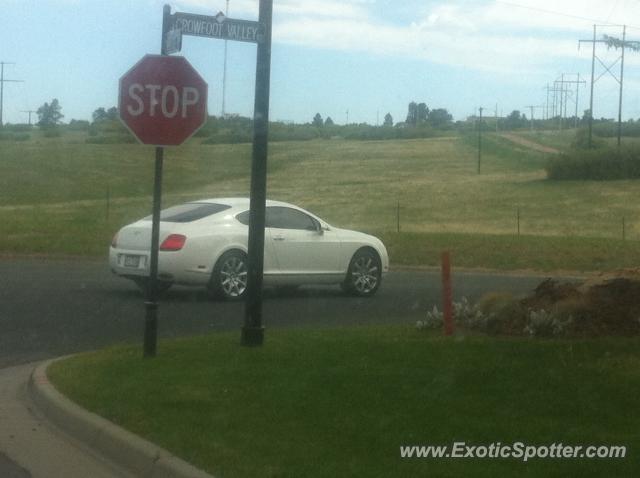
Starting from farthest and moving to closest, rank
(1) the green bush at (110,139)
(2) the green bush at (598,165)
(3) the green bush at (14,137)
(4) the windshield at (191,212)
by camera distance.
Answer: (3) the green bush at (14,137)
(2) the green bush at (598,165)
(1) the green bush at (110,139)
(4) the windshield at (191,212)

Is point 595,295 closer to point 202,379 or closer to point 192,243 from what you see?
point 202,379

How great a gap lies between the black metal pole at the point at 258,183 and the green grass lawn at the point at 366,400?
0.98 feet

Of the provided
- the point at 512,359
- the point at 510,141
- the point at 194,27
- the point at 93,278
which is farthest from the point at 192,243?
the point at 510,141

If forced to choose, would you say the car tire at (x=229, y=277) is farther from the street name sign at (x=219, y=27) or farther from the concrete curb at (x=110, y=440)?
the concrete curb at (x=110, y=440)

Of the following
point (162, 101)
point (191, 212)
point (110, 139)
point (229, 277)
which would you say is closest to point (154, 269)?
point (162, 101)

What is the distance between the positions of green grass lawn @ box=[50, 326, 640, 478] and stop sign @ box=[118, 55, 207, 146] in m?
2.05

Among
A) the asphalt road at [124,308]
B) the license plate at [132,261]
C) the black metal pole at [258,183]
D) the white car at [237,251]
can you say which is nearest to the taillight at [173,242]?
the white car at [237,251]

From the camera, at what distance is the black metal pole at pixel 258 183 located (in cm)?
1138

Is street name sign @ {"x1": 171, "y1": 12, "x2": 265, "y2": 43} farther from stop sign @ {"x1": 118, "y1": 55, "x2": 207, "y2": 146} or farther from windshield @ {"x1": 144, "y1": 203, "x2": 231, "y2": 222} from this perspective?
windshield @ {"x1": 144, "y1": 203, "x2": 231, "y2": 222}

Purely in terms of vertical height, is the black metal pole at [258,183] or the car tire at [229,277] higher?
the black metal pole at [258,183]

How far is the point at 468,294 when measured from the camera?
19844 mm

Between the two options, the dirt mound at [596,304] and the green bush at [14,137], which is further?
the green bush at [14,137]

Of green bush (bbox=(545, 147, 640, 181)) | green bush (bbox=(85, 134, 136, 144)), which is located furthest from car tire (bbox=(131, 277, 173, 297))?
green bush (bbox=(545, 147, 640, 181))

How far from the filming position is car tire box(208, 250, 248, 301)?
1702 centimetres
